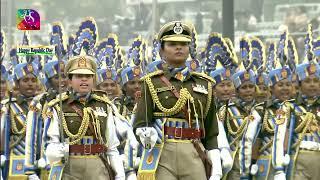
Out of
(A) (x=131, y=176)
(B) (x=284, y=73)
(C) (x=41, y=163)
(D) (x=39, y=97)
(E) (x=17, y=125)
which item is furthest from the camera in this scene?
(B) (x=284, y=73)

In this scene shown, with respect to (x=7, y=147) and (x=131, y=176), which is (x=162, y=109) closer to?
(x=131, y=176)

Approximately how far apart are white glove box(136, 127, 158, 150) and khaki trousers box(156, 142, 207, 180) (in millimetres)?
177

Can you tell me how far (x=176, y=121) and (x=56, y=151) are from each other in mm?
1202

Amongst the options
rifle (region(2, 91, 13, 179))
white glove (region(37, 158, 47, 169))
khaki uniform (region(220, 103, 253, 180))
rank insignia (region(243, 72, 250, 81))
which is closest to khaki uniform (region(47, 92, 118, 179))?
white glove (region(37, 158, 47, 169))

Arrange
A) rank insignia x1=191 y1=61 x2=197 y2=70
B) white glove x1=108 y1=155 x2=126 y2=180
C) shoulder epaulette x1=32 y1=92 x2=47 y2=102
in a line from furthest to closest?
rank insignia x1=191 y1=61 x2=197 y2=70 < shoulder epaulette x1=32 y1=92 x2=47 y2=102 < white glove x1=108 y1=155 x2=126 y2=180

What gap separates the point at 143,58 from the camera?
17.7m

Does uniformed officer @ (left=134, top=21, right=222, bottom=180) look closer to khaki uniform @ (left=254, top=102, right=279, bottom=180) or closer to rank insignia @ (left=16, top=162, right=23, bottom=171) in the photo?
rank insignia @ (left=16, top=162, right=23, bottom=171)

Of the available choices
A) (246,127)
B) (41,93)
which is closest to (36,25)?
(41,93)

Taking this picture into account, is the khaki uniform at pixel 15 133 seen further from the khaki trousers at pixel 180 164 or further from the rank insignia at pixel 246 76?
the khaki trousers at pixel 180 164

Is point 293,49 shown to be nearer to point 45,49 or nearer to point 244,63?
point 244,63

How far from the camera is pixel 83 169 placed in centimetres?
1202

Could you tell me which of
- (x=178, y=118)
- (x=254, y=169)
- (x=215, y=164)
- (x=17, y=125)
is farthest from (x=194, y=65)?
(x=215, y=164)

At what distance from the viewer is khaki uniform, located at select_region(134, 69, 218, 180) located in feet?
37.8

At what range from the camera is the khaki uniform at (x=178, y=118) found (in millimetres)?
11523
